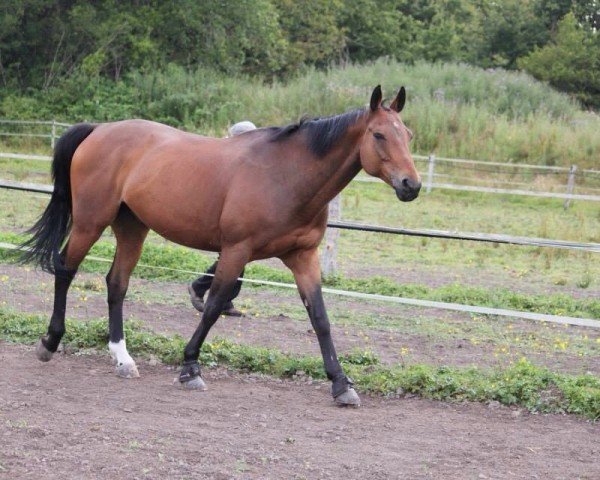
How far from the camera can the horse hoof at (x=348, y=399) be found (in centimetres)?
631

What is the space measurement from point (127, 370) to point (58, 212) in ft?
4.93

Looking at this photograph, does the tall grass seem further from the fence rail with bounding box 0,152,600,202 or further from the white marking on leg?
the white marking on leg

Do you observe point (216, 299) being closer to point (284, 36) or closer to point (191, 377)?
point (191, 377)

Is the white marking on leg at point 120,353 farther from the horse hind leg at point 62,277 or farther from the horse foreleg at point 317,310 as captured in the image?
the horse foreleg at point 317,310

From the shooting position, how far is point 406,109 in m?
25.8

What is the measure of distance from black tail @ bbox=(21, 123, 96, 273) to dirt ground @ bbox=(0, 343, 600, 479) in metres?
0.88

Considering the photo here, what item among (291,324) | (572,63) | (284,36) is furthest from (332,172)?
(284,36)

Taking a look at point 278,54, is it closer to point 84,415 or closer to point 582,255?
point 582,255

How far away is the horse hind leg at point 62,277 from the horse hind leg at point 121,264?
20 cm

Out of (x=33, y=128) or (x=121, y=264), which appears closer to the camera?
(x=121, y=264)

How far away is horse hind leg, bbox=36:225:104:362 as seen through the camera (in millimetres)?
7090

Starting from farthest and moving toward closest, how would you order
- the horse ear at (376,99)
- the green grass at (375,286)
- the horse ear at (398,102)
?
the green grass at (375,286) → the horse ear at (398,102) → the horse ear at (376,99)

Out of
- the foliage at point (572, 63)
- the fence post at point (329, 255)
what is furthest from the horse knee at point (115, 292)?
the foliage at point (572, 63)

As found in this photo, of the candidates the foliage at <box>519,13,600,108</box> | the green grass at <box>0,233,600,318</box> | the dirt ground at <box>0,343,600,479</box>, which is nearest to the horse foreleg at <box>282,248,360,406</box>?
the dirt ground at <box>0,343,600,479</box>
